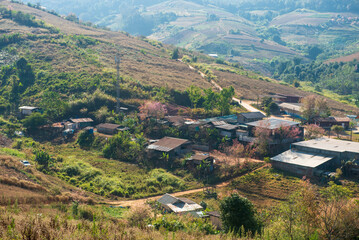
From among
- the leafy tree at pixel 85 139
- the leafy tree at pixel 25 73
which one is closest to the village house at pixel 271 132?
the leafy tree at pixel 85 139

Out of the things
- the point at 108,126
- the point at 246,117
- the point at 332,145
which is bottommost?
the point at 108,126

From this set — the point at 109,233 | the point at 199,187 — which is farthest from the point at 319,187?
the point at 109,233

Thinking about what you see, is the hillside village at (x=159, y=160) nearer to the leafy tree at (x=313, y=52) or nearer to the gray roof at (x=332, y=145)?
the gray roof at (x=332, y=145)

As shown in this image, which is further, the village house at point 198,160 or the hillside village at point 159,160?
the village house at point 198,160

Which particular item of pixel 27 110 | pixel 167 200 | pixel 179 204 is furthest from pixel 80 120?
pixel 179 204

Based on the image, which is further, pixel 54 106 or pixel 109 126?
pixel 54 106

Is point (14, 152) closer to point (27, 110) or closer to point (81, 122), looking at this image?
point (81, 122)
